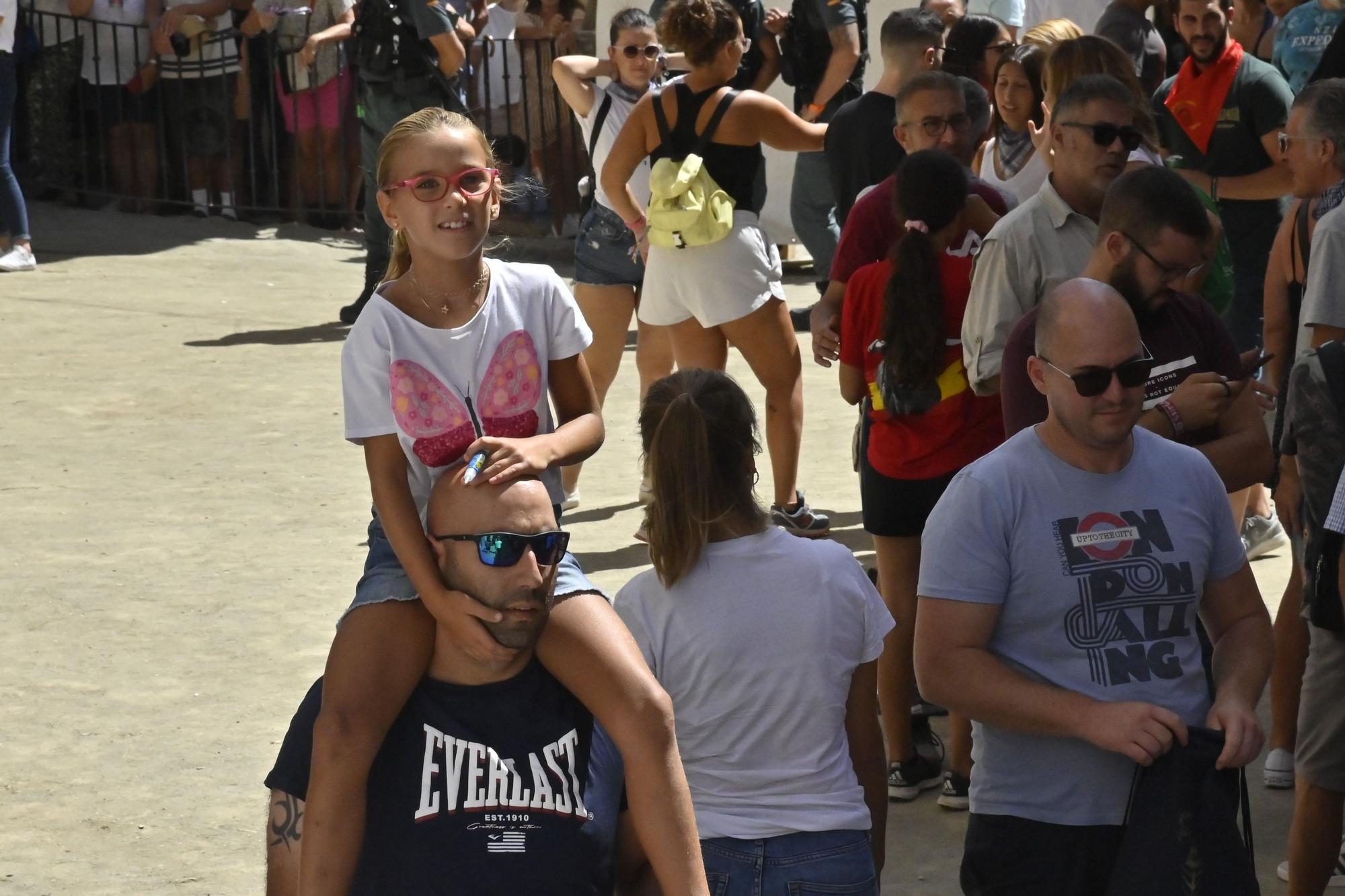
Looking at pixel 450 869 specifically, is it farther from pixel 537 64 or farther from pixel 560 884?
pixel 537 64

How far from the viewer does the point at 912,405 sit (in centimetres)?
496

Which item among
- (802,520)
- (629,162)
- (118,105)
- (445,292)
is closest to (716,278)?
(629,162)

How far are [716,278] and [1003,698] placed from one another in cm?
377

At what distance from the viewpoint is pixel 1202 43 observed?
745 centimetres

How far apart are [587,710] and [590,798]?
0.51ft

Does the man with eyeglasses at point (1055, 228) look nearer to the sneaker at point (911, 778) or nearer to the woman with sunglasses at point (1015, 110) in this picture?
the sneaker at point (911, 778)

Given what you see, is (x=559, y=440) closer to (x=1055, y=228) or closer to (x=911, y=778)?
(x=1055, y=228)

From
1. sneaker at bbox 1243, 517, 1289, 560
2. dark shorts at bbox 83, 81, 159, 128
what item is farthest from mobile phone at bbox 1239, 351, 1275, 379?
dark shorts at bbox 83, 81, 159, 128

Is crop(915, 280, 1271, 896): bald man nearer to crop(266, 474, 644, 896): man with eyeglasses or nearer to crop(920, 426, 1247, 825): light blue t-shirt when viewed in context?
crop(920, 426, 1247, 825): light blue t-shirt

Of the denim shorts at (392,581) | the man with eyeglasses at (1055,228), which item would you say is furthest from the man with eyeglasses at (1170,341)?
the denim shorts at (392,581)

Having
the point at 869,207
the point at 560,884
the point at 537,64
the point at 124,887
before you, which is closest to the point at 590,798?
the point at 560,884

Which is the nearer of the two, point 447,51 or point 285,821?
point 285,821

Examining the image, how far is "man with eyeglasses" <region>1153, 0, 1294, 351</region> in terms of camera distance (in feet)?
24.2

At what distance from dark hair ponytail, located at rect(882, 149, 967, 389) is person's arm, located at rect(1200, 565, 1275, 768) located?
1.48 metres
